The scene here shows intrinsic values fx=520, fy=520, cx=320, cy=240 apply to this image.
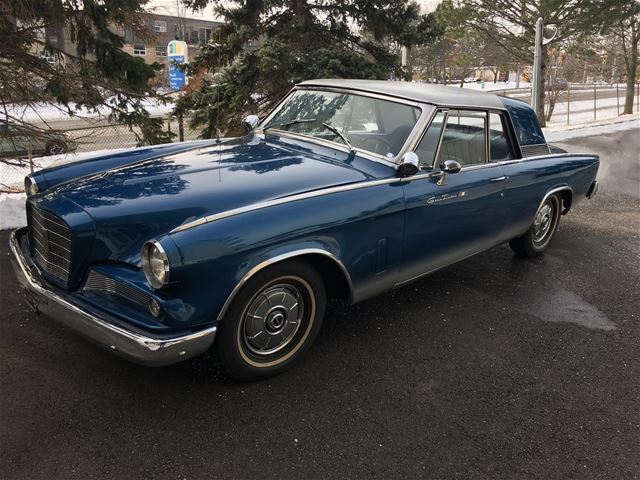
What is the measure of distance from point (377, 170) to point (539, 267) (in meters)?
2.57

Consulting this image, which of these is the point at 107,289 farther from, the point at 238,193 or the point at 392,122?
the point at 392,122

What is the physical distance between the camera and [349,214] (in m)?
3.17

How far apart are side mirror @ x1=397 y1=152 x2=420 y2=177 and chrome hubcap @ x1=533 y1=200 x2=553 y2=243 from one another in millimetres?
2337

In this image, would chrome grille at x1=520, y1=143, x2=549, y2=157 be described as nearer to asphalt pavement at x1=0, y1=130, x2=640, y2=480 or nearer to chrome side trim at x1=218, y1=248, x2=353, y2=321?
asphalt pavement at x1=0, y1=130, x2=640, y2=480

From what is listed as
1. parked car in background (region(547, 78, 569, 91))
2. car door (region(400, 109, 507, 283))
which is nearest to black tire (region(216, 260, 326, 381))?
car door (region(400, 109, 507, 283))

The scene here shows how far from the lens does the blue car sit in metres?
2.58

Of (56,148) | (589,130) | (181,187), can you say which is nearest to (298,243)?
(181,187)

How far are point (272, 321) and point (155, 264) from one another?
0.79 meters

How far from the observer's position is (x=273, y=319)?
3.01m

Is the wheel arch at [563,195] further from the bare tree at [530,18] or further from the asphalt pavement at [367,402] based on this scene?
the bare tree at [530,18]

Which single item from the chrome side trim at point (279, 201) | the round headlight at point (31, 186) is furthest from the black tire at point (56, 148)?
the chrome side trim at point (279, 201)

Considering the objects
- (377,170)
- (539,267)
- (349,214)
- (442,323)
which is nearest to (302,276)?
(349,214)

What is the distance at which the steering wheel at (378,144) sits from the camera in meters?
3.78

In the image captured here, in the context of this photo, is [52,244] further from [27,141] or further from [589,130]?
[589,130]
